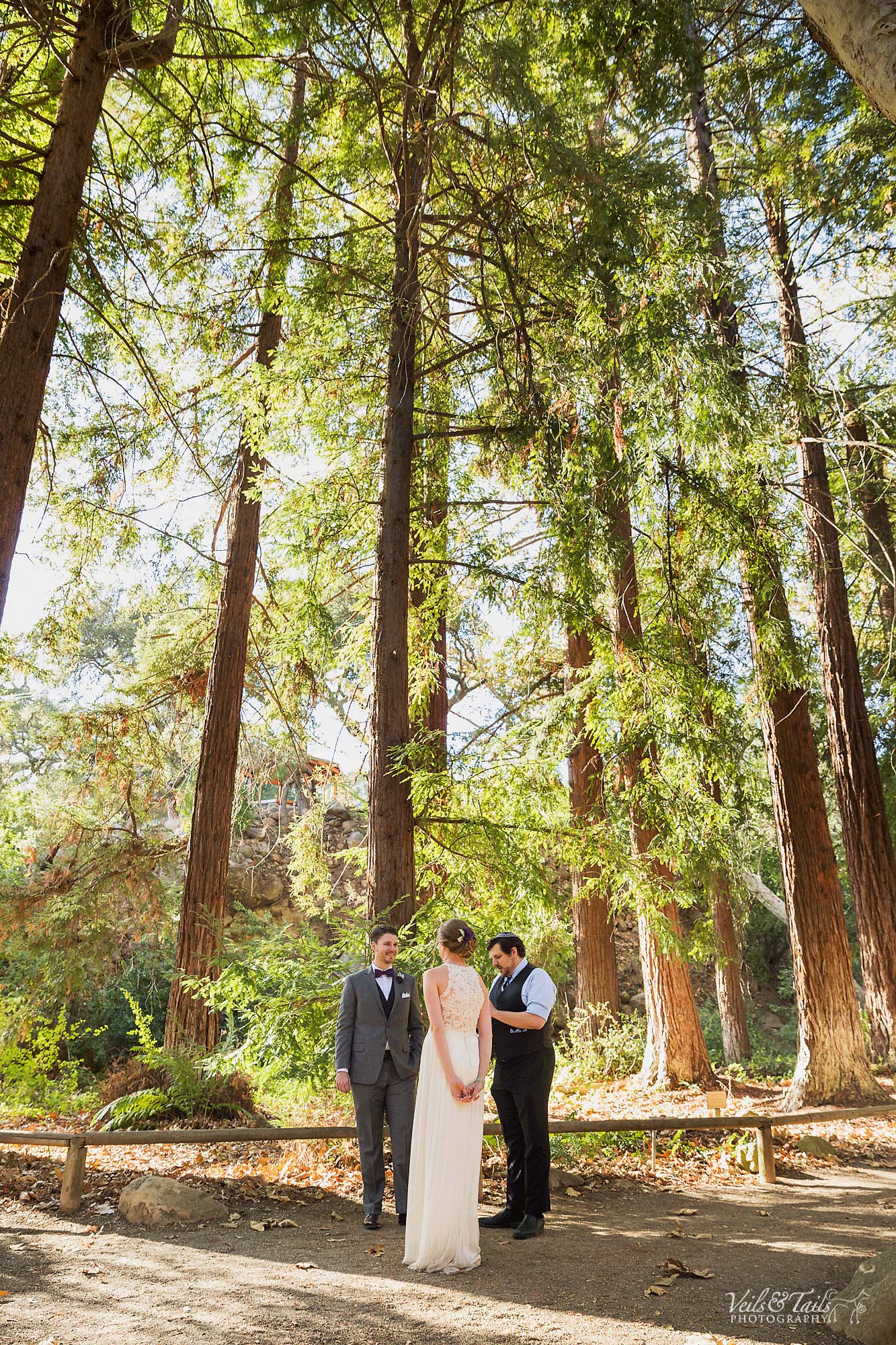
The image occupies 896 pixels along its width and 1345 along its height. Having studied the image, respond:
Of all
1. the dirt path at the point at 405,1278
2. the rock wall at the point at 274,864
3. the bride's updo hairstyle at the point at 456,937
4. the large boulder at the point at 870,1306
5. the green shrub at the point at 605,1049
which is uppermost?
the rock wall at the point at 274,864

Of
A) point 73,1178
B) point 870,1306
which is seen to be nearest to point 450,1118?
point 870,1306

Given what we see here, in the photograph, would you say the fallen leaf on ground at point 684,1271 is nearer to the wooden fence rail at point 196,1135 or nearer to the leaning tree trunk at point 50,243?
the wooden fence rail at point 196,1135

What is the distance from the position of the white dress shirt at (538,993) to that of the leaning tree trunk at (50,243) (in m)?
3.59

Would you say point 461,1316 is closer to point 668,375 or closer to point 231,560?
point 668,375

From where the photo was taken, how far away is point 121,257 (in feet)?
24.0

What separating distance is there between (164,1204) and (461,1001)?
232 cm

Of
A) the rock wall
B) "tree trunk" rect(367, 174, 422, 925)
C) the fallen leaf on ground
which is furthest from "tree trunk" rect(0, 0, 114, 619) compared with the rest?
the rock wall

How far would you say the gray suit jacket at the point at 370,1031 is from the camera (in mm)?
5242

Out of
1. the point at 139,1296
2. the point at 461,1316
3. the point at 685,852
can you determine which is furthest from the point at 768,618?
the point at 139,1296

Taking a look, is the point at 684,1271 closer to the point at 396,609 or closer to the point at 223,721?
the point at 396,609

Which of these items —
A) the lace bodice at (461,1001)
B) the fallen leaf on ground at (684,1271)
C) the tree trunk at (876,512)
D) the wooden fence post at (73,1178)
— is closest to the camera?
the fallen leaf on ground at (684,1271)

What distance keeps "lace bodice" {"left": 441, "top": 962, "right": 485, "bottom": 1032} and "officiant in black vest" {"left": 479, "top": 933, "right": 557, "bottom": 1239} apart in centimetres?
38

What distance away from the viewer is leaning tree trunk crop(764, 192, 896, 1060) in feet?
31.8

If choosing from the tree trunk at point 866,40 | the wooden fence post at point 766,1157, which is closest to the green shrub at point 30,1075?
the wooden fence post at point 766,1157
